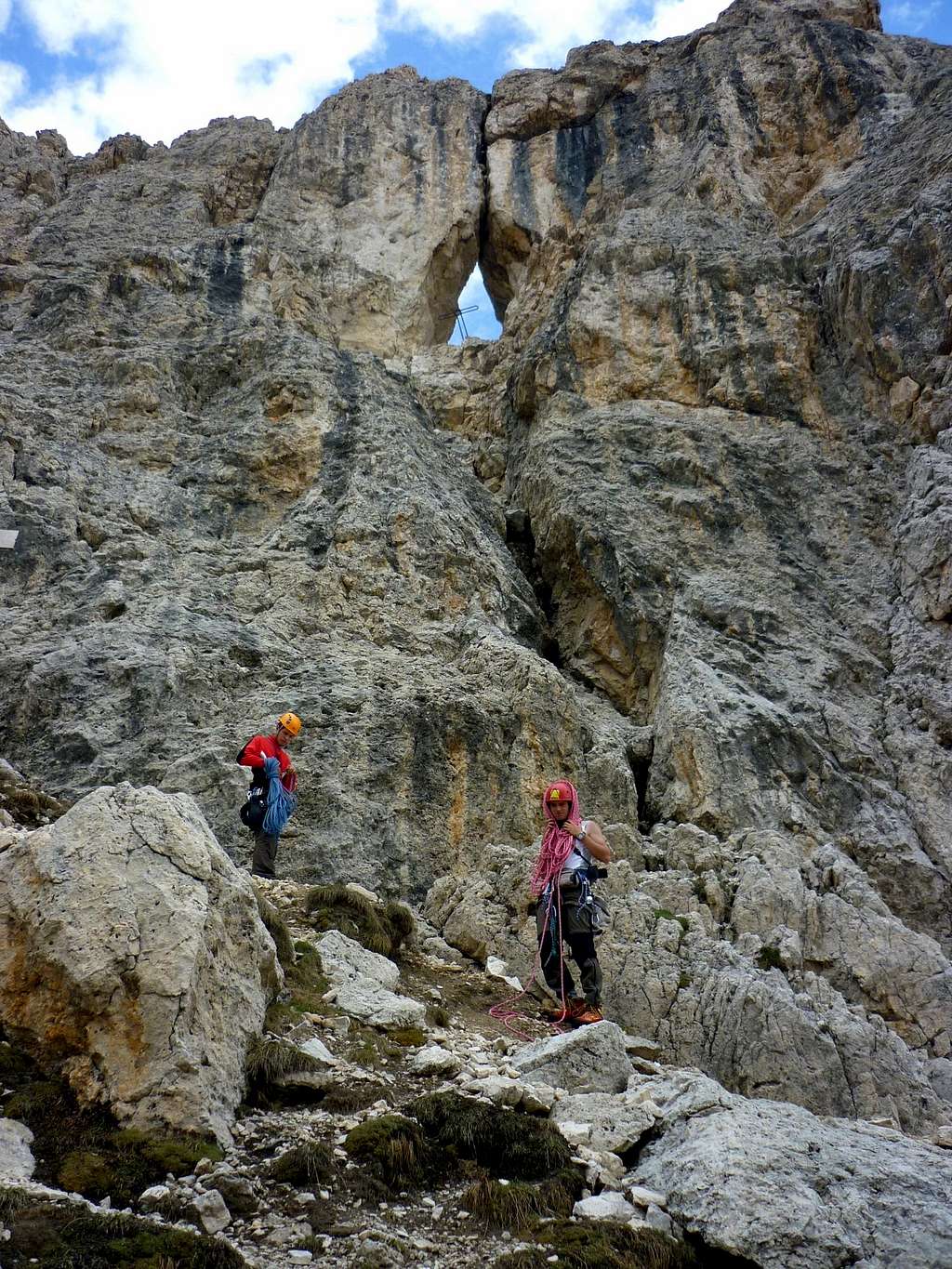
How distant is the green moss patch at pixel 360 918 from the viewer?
32.3ft

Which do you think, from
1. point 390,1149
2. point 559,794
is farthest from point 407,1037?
point 559,794

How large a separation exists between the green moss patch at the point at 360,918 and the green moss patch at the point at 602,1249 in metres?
5.18

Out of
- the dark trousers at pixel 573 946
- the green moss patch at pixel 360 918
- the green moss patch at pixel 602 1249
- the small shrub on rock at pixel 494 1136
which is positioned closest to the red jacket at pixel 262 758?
the green moss patch at pixel 360 918

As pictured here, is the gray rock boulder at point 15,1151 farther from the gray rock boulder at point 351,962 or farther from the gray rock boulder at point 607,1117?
the gray rock boulder at point 351,962

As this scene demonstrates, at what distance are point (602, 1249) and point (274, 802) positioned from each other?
8059 mm

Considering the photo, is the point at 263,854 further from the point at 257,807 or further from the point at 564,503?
the point at 564,503

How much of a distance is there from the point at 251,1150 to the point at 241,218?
3310cm

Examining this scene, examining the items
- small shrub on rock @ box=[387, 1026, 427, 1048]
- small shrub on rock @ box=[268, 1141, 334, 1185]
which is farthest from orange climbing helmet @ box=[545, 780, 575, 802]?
small shrub on rock @ box=[268, 1141, 334, 1185]

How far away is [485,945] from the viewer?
1098 centimetres

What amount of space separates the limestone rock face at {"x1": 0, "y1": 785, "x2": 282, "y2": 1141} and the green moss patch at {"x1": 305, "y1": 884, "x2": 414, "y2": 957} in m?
3.08

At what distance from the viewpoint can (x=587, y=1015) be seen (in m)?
8.80

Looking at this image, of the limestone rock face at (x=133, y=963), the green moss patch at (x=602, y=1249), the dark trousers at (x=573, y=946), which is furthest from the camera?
the dark trousers at (x=573, y=946)

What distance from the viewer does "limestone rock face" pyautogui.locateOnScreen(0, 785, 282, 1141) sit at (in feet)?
17.7

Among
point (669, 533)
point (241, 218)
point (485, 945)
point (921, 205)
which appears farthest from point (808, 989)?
point (241, 218)
